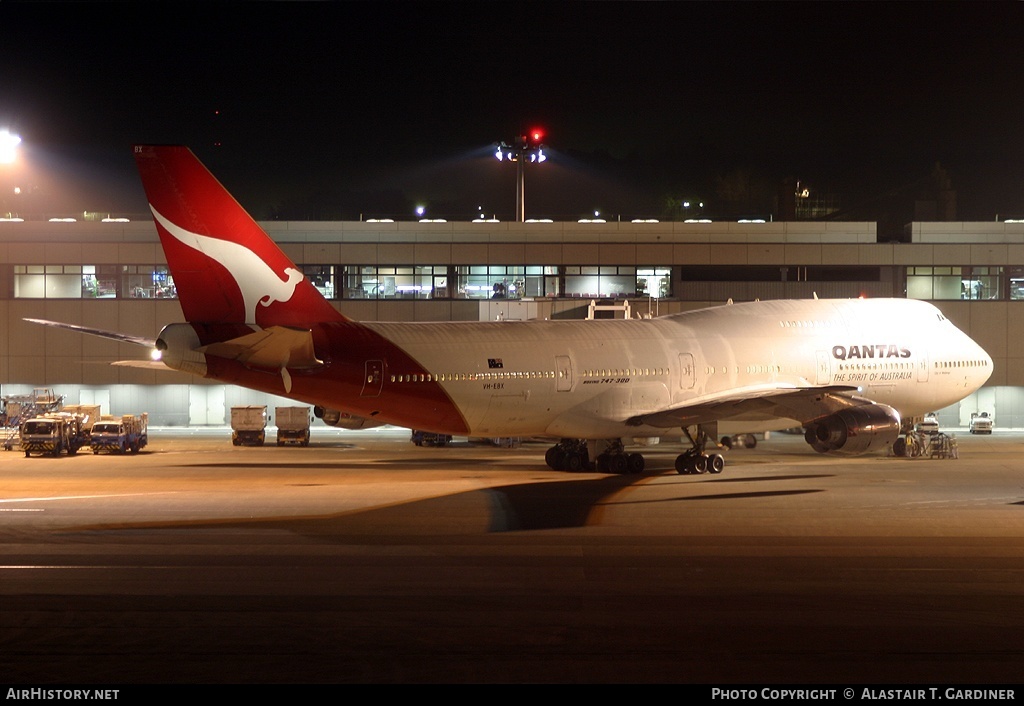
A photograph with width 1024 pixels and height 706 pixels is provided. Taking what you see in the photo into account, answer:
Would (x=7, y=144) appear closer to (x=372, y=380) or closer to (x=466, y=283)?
(x=466, y=283)

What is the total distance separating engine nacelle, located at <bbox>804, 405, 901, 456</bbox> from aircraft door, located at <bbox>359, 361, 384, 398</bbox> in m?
12.9

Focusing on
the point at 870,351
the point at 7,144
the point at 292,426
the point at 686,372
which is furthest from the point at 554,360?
the point at 7,144

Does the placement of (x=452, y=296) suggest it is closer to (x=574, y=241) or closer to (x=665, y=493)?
(x=574, y=241)

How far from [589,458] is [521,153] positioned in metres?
43.7

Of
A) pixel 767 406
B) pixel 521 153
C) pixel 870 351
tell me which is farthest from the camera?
pixel 521 153

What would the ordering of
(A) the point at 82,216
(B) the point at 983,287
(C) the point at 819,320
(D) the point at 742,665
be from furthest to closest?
(A) the point at 82,216, (B) the point at 983,287, (C) the point at 819,320, (D) the point at 742,665

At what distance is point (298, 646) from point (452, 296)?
46418 mm

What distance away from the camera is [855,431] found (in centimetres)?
3416

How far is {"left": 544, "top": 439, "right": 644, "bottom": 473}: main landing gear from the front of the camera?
127 ft

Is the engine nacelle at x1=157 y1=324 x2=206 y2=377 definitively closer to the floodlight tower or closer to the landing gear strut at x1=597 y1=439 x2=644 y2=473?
the landing gear strut at x1=597 y1=439 x2=644 y2=473

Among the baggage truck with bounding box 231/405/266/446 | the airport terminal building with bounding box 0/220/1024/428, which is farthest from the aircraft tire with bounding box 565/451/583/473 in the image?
the airport terminal building with bounding box 0/220/1024/428

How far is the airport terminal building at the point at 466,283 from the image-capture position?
60906 millimetres

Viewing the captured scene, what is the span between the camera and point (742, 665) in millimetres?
15609

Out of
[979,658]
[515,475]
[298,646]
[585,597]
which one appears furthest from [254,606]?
[515,475]
